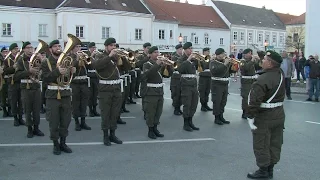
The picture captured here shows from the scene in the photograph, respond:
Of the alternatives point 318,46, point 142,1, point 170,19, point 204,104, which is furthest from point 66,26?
point 204,104

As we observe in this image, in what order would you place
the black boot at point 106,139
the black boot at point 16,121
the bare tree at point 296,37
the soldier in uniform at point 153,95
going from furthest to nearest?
the bare tree at point 296,37 < the black boot at point 16,121 < the soldier in uniform at point 153,95 < the black boot at point 106,139

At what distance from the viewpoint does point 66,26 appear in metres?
44.3

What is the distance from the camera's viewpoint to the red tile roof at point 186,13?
5478 cm

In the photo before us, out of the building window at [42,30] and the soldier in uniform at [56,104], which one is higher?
the building window at [42,30]

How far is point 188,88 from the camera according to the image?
9570 mm

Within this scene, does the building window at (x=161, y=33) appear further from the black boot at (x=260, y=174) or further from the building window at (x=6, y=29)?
the black boot at (x=260, y=174)

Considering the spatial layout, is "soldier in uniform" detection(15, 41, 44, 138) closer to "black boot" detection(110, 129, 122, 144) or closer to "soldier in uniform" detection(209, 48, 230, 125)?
"black boot" detection(110, 129, 122, 144)

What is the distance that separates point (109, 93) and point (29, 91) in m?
2.01

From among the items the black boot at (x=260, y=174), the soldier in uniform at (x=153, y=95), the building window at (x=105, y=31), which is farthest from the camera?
the building window at (x=105, y=31)

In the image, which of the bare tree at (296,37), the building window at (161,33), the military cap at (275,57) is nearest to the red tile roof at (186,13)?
the building window at (161,33)

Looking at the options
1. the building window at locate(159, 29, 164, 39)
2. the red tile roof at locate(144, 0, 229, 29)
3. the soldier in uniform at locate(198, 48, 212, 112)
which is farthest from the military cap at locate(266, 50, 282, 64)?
the building window at locate(159, 29, 164, 39)

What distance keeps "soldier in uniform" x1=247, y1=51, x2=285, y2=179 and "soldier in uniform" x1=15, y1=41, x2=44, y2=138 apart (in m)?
5.03

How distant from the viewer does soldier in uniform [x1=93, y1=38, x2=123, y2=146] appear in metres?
8.02

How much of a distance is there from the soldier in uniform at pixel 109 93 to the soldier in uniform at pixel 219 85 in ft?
11.0
